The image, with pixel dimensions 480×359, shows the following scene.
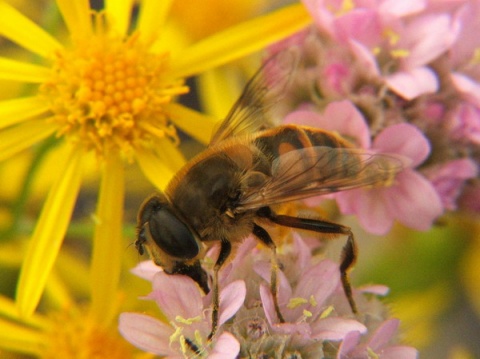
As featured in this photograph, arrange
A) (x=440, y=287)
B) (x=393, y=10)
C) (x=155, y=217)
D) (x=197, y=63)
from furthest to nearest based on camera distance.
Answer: (x=440, y=287), (x=197, y=63), (x=393, y=10), (x=155, y=217)

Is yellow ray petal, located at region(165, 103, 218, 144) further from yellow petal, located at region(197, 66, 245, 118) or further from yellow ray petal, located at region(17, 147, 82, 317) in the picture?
yellow petal, located at region(197, 66, 245, 118)

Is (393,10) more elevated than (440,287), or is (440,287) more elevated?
(393,10)

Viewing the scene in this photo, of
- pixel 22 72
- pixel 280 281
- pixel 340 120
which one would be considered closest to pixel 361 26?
pixel 340 120

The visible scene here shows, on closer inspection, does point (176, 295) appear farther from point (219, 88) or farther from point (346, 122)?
point (219, 88)

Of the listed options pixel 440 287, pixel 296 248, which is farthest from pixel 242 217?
pixel 440 287

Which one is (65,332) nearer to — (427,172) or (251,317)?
(251,317)

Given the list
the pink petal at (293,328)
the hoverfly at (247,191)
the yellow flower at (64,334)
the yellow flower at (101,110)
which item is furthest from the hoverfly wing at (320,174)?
the yellow flower at (64,334)

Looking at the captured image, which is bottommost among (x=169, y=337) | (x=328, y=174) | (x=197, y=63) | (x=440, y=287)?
(x=440, y=287)
